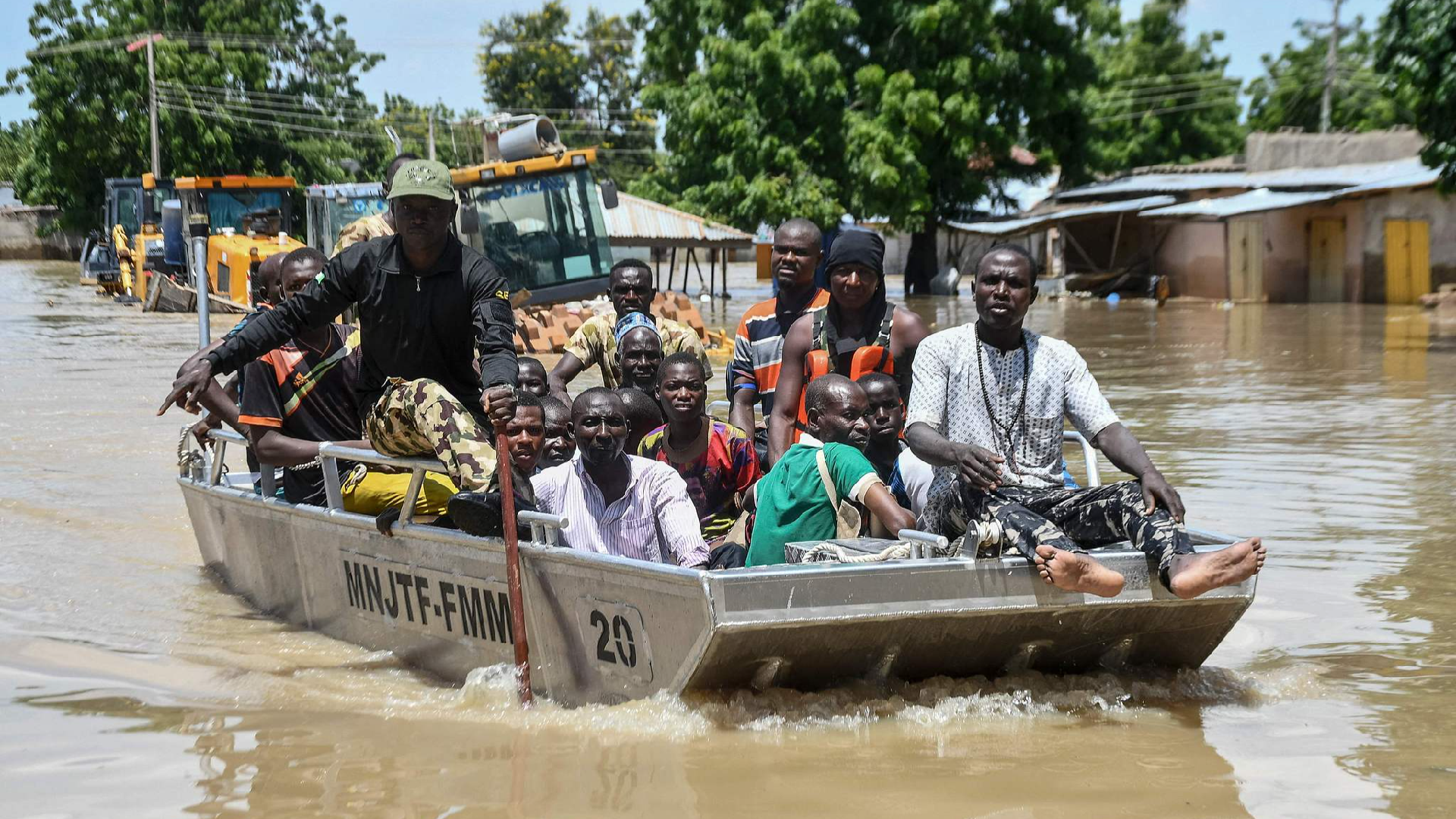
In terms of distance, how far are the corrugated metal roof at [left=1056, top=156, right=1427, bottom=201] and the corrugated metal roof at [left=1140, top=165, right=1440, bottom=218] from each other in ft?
1.01

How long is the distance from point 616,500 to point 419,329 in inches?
36.3

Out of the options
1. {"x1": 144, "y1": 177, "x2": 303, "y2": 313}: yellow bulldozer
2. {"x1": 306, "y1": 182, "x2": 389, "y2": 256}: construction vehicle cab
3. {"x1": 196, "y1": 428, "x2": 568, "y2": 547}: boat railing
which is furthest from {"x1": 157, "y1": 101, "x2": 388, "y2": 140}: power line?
{"x1": 196, "y1": 428, "x2": 568, "y2": 547}: boat railing

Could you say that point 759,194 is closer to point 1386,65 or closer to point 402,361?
point 1386,65

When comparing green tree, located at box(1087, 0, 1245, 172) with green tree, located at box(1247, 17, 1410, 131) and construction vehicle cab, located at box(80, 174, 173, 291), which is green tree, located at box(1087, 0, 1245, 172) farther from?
construction vehicle cab, located at box(80, 174, 173, 291)

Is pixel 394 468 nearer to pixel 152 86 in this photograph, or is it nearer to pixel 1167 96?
pixel 152 86

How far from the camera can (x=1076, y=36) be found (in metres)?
33.1

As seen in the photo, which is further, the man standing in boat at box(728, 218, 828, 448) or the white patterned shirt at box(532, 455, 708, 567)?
the man standing in boat at box(728, 218, 828, 448)

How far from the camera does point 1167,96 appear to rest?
47375mm

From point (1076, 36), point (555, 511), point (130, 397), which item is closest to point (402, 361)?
point (555, 511)

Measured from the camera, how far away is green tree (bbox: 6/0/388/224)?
44.3 metres

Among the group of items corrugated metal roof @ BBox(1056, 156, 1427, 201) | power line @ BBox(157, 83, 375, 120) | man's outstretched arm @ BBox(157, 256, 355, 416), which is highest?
power line @ BBox(157, 83, 375, 120)

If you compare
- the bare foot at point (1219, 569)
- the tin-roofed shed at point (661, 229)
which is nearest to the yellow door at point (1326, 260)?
the tin-roofed shed at point (661, 229)

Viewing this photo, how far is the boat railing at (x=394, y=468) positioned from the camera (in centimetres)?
495

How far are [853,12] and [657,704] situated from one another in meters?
28.3
